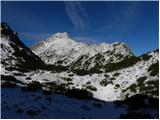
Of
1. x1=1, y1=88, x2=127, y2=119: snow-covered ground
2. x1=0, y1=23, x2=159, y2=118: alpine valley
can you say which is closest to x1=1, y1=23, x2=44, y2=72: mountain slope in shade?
x1=0, y1=23, x2=159, y2=118: alpine valley

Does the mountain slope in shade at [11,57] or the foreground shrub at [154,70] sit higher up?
the mountain slope in shade at [11,57]

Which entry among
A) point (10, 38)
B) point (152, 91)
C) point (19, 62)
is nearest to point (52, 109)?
point (152, 91)

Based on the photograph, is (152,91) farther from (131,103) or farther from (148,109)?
(148,109)

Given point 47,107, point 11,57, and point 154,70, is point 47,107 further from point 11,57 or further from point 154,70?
point 11,57

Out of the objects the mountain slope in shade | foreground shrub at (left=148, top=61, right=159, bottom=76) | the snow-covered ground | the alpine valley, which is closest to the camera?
the snow-covered ground

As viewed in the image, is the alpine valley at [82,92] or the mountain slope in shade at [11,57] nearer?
the alpine valley at [82,92]

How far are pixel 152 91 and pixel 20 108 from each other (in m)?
22.6

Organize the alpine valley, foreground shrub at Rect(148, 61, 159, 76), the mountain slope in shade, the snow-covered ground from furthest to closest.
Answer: the mountain slope in shade < foreground shrub at Rect(148, 61, 159, 76) < the alpine valley < the snow-covered ground

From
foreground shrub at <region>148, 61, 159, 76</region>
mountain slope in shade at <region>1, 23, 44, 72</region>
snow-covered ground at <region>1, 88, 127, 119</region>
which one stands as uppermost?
mountain slope in shade at <region>1, 23, 44, 72</region>

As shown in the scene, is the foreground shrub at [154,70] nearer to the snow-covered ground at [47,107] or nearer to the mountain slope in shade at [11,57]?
the snow-covered ground at [47,107]

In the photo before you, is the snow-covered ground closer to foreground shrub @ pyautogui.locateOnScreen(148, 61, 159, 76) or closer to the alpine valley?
the alpine valley

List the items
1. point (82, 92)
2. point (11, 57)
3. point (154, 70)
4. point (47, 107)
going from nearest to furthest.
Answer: point (47, 107), point (82, 92), point (154, 70), point (11, 57)

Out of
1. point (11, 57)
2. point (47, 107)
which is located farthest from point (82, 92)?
point (11, 57)

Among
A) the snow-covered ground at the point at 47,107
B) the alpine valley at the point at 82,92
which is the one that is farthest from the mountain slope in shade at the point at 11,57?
the snow-covered ground at the point at 47,107
